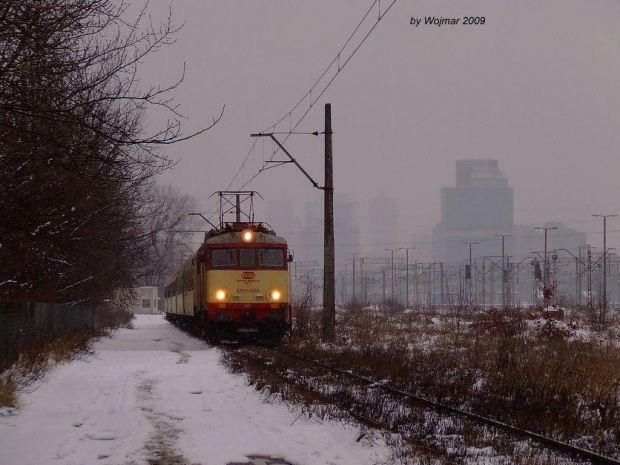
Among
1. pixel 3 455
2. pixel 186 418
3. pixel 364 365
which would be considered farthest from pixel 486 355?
pixel 3 455

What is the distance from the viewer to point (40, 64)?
869 cm

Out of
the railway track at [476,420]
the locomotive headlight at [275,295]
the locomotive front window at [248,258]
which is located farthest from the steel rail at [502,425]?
the locomotive front window at [248,258]

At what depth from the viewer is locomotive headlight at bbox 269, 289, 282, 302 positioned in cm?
2345

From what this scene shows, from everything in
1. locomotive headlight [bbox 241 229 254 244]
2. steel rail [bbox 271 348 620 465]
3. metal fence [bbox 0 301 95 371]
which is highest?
locomotive headlight [bbox 241 229 254 244]

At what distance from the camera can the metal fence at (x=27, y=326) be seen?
14024 millimetres

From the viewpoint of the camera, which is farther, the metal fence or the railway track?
the metal fence

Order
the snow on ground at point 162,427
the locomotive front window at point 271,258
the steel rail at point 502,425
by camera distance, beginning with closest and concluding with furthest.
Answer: the steel rail at point 502,425 → the snow on ground at point 162,427 → the locomotive front window at point 271,258

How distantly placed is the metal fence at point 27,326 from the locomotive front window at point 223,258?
459cm

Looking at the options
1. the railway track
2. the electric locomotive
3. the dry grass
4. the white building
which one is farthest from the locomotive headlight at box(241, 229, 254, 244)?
the white building

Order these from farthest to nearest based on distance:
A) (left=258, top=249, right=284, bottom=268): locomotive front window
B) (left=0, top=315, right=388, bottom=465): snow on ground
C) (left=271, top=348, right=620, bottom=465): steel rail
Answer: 1. (left=258, top=249, right=284, bottom=268): locomotive front window
2. (left=0, top=315, right=388, bottom=465): snow on ground
3. (left=271, top=348, right=620, bottom=465): steel rail

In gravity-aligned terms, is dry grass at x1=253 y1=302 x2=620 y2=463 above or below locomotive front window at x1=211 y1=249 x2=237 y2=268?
below

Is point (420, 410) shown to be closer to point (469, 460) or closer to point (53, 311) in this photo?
point (469, 460)

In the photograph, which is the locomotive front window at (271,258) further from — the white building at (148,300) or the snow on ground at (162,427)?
the white building at (148,300)

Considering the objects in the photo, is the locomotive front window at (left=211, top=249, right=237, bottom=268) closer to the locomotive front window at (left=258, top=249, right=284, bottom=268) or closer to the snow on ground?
the locomotive front window at (left=258, top=249, right=284, bottom=268)
